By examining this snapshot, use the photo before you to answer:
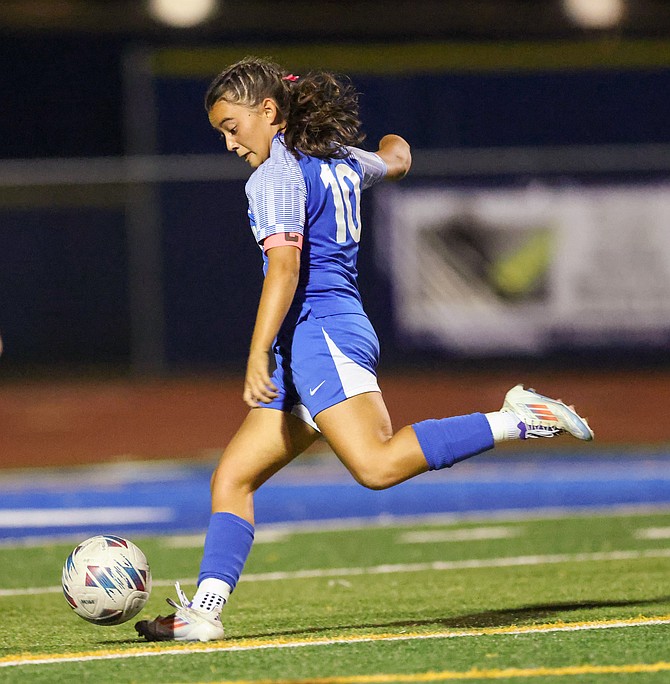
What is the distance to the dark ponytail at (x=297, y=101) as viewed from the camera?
17.7 ft

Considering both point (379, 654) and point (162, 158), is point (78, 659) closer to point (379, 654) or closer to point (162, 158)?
point (379, 654)

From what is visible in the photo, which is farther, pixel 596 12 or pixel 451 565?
pixel 596 12

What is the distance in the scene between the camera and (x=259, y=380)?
198 inches

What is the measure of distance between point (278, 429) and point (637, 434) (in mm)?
10436

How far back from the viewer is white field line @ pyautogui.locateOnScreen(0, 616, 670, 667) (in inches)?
197

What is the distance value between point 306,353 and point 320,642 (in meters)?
1.03

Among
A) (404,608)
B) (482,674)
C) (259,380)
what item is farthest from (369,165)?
Answer: (482,674)

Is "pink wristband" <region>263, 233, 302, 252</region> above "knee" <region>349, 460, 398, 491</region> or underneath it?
above

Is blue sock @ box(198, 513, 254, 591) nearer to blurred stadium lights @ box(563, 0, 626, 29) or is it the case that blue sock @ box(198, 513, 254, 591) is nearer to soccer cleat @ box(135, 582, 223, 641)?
soccer cleat @ box(135, 582, 223, 641)

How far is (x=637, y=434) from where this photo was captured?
15281 millimetres

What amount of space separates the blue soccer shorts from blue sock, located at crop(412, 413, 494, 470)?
26 centimetres

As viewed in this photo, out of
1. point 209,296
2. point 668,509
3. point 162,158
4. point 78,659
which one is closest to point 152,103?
point 162,158

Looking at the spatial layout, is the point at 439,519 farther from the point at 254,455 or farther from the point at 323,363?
the point at 323,363

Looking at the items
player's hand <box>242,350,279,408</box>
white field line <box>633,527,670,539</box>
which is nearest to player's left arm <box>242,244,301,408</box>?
player's hand <box>242,350,279,408</box>
